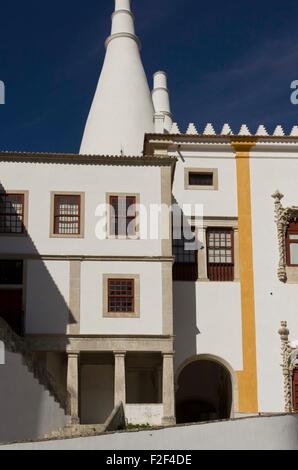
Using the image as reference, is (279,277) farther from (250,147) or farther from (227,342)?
(250,147)

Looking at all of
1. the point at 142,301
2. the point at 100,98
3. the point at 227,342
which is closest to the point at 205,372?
the point at 227,342

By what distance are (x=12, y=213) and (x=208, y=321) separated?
8518 mm

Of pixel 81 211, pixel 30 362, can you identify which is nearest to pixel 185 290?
pixel 81 211

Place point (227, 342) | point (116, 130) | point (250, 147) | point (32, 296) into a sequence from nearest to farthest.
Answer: point (32, 296)
point (227, 342)
point (250, 147)
point (116, 130)

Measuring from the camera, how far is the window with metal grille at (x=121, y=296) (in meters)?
28.6

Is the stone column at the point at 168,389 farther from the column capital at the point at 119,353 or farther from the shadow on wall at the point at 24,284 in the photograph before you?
the shadow on wall at the point at 24,284

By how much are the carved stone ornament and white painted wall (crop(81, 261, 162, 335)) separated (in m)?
5.83

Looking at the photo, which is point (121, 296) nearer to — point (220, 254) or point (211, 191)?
point (220, 254)

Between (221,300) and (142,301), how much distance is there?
428 cm

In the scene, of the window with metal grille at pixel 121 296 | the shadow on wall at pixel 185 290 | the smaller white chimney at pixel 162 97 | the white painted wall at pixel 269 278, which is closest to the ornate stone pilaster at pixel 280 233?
the white painted wall at pixel 269 278

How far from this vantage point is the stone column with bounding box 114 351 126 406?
27.9m

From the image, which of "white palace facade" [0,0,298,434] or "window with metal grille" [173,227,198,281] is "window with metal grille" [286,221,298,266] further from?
"window with metal grille" [173,227,198,281]

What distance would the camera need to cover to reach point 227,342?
103 feet

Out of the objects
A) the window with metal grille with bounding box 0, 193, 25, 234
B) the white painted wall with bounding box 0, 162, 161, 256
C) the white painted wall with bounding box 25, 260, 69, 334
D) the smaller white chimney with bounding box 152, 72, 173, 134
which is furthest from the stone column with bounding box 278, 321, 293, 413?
the smaller white chimney with bounding box 152, 72, 173, 134
